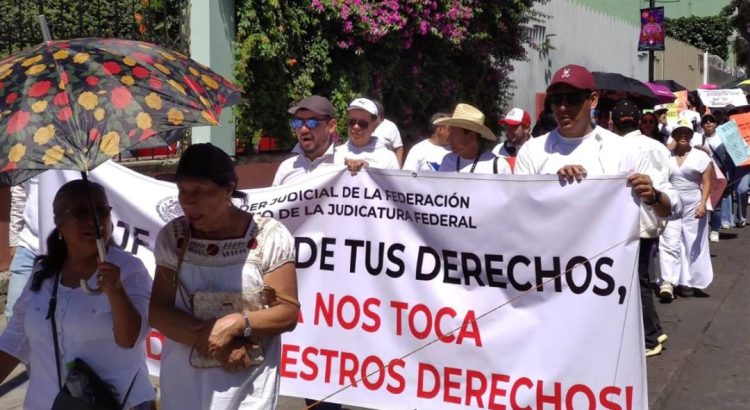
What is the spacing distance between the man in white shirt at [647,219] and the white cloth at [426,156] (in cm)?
142

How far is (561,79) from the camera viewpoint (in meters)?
4.93

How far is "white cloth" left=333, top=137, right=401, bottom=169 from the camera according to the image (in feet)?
19.5

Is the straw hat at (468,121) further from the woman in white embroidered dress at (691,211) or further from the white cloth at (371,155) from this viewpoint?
the woman in white embroidered dress at (691,211)

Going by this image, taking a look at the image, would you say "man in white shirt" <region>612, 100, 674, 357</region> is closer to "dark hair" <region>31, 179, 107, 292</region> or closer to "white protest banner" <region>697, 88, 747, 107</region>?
"dark hair" <region>31, 179, 107, 292</region>

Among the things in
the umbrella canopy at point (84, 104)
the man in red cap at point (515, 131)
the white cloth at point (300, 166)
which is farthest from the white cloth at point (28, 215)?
the man in red cap at point (515, 131)

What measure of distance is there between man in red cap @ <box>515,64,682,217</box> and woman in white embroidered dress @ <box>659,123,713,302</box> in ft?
17.1

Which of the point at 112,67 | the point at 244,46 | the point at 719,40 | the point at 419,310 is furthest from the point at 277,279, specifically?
the point at 719,40

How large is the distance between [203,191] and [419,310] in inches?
84.9

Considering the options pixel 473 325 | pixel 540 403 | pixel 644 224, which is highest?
pixel 644 224

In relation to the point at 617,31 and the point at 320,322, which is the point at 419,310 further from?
the point at 617,31

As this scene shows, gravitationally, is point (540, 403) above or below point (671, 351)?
above

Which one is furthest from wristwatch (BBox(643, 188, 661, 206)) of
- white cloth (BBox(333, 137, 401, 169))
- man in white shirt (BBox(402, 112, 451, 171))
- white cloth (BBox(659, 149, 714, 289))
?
white cloth (BBox(659, 149, 714, 289))

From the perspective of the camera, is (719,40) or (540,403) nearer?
(540,403)

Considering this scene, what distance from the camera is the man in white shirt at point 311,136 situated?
563 cm
